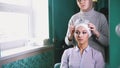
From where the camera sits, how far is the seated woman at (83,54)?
4.40 feet

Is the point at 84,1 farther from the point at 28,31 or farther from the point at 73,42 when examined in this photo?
the point at 28,31

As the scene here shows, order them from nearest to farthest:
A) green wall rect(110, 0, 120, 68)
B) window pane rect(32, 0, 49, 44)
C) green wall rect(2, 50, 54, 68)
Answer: green wall rect(110, 0, 120, 68) < green wall rect(2, 50, 54, 68) < window pane rect(32, 0, 49, 44)

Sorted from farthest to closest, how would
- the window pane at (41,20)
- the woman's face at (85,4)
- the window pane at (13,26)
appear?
the window pane at (41,20), the window pane at (13,26), the woman's face at (85,4)

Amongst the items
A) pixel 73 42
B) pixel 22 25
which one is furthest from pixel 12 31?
pixel 73 42

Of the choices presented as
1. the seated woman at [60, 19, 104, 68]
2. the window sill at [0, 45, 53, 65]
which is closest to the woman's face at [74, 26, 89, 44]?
the seated woman at [60, 19, 104, 68]

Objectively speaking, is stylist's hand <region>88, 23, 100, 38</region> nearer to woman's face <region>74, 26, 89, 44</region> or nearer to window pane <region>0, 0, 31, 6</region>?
woman's face <region>74, 26, 89, 44</region>

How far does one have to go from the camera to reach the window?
5.92 ft

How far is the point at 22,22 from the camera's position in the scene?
205 cm

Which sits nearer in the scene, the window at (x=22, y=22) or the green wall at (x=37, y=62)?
the green wall at (x=37, y=62)

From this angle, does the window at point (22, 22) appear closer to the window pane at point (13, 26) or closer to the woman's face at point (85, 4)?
the window pane at point (13, 26)

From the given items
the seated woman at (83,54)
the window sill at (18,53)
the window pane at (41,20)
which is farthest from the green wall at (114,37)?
the window pane at (41,20)

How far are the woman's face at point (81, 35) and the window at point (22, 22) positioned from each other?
0.73 meters

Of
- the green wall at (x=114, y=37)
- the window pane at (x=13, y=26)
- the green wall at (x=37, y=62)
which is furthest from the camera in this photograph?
the window pane at (x=13, y=26)

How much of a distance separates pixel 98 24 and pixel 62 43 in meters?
0.50
